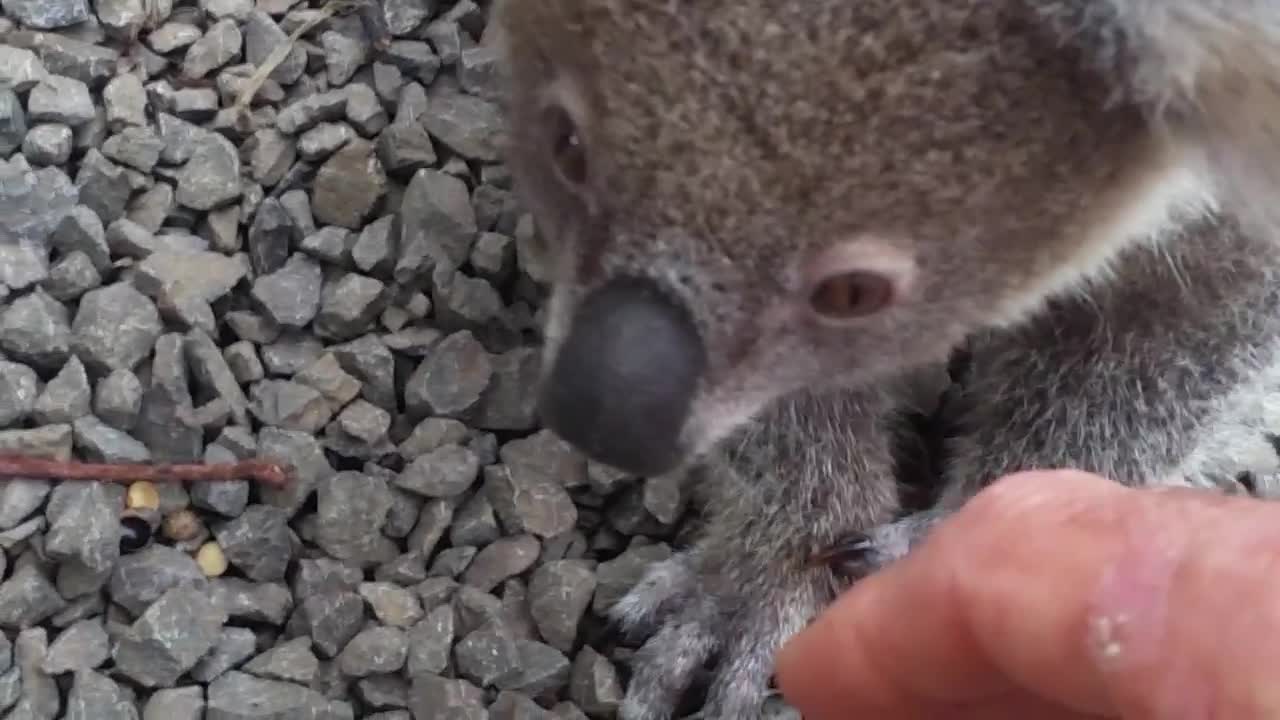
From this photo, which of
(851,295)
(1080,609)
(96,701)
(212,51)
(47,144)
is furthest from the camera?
(212,51)

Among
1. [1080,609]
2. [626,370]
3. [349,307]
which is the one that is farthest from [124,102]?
[1080,609]

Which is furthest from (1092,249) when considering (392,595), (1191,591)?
(392,595)

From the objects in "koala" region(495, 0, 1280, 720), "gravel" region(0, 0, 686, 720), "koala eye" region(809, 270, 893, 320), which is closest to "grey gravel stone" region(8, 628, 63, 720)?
"gravel" region(0, 0, 686, 720)

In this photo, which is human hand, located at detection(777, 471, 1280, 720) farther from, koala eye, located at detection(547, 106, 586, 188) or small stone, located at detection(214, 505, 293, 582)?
small stone, located at detection(214, 505, 293, 582)

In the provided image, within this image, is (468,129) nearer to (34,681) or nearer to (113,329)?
(113,329)

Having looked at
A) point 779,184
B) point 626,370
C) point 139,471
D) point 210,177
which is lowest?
point 139,471

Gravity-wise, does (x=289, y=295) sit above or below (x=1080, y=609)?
below

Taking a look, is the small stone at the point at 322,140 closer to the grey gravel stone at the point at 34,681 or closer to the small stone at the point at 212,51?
the small stone at the point at 212,51

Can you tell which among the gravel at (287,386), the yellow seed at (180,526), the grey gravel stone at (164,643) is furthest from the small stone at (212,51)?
the grey gravel stone at (164,643)
